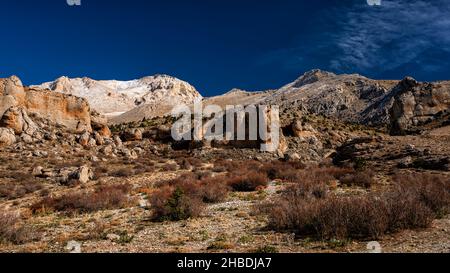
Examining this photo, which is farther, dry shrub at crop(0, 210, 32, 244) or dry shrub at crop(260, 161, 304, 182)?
dry shrub at crop(260, 161, 304, 182)

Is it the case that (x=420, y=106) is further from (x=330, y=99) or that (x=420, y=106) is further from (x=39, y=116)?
(x=330, y=99)

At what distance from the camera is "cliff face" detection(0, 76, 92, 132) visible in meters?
41.0

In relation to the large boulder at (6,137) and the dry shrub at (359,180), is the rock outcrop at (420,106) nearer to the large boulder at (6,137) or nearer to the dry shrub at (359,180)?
the dry shrub at (359,180)

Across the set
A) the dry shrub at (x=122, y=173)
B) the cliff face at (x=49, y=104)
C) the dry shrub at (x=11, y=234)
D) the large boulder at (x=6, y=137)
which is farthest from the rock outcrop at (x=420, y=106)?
the dry shrub at (x=11, y=234)

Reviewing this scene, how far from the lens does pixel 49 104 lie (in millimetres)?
44625

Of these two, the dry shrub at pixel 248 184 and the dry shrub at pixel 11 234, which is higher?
the dry shrub at pixel 248 184

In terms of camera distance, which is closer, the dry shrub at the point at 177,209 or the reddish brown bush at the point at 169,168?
the dry shrub at the point at 177,209

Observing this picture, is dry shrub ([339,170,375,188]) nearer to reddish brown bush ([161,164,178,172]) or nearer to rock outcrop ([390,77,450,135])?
reddish brown bush ([161,164,178,172])

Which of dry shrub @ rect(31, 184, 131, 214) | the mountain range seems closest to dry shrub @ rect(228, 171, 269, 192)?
dry shrub @ rect(31, 184, 131, 214)

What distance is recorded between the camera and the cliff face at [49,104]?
4103cm

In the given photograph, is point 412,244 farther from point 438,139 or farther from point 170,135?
point 170,135

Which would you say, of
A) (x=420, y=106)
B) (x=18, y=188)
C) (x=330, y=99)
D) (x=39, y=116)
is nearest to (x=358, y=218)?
(x=18, y=188)

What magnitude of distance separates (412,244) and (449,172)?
1677cm
